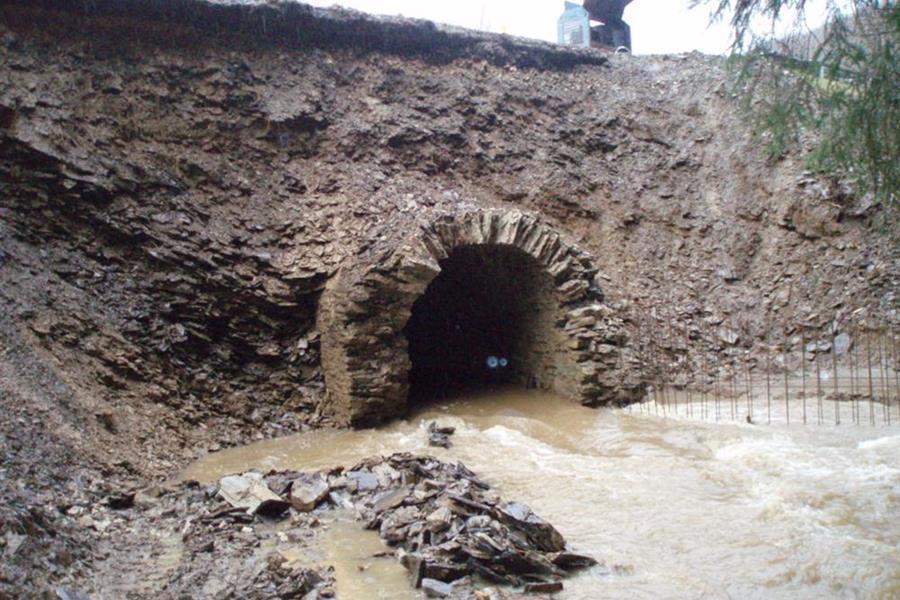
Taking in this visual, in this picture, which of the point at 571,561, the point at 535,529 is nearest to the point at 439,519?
the point at 535,529

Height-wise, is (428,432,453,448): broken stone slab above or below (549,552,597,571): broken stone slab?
below

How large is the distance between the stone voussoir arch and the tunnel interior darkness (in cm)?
30

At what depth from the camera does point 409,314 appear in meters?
9.12

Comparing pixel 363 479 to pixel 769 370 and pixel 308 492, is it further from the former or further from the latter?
pixel 769 370

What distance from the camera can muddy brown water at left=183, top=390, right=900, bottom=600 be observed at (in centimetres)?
430

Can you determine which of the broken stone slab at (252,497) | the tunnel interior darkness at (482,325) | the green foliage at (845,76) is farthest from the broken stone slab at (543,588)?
the tunnel interior darkness at (482,325)

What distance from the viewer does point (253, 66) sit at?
471 inches

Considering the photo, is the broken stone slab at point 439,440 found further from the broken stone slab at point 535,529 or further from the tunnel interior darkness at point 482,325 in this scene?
the broken stone slab at point 535,529

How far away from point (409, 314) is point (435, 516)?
4526 mm

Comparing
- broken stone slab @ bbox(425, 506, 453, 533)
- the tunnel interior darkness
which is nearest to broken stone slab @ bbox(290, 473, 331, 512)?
broken stone slab @ bbox(425, 506, 453, 533)

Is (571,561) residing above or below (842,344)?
below

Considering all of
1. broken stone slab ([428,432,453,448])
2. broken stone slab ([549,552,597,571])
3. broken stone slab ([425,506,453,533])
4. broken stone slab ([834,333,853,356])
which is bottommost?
broken stone slab ([428,432,453,448])

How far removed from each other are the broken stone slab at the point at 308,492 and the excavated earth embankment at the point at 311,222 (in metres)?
1.43

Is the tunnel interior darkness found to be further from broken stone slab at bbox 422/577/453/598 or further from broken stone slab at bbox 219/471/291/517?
broken stone slab at bbox 422/577/453/598
